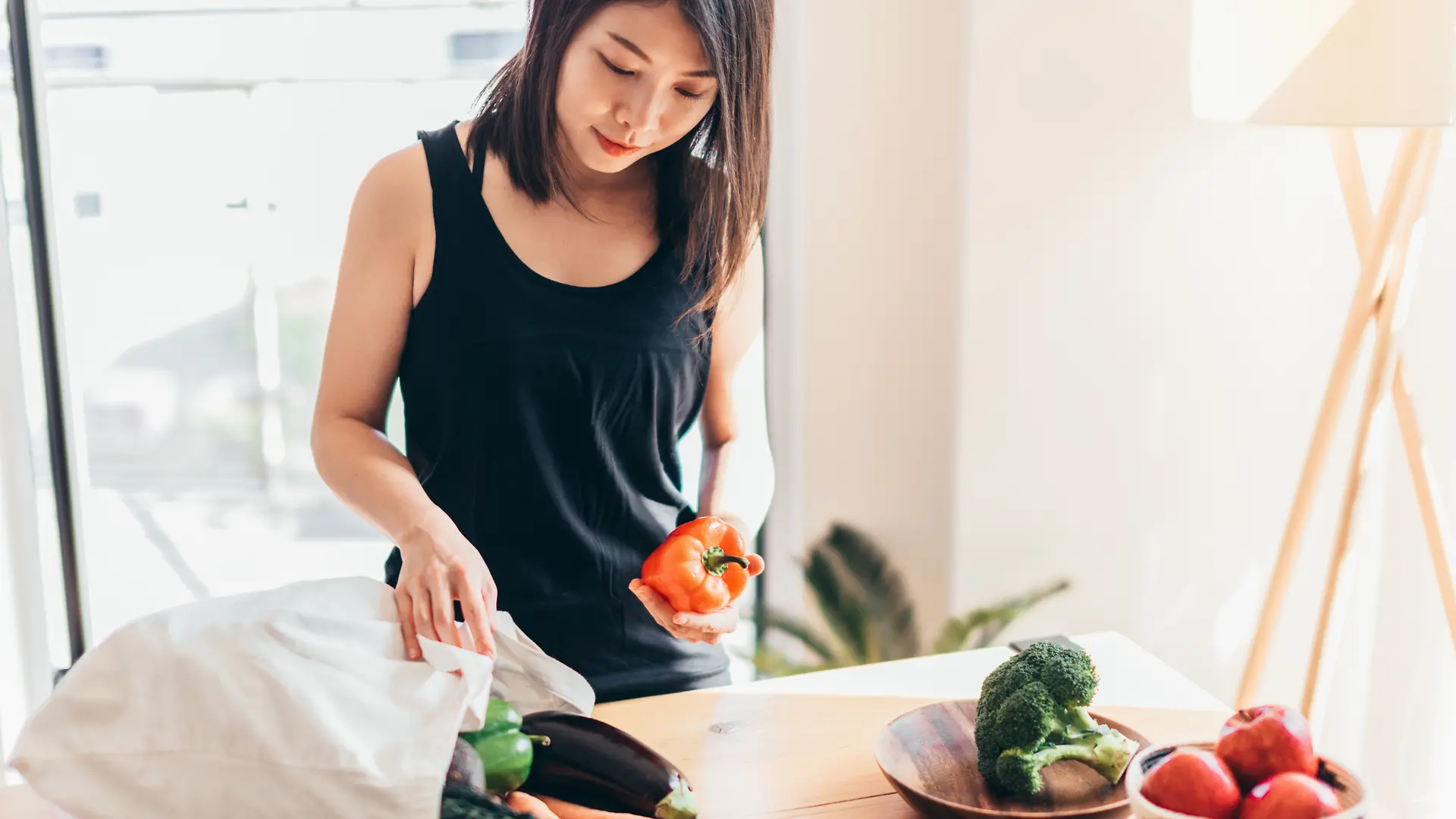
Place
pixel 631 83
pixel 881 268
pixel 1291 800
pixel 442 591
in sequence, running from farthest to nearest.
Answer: pixel 881 268 → pixel 631 83 → pixel 442 591 → pixel 1291 800

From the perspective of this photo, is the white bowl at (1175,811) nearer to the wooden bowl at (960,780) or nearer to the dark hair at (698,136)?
the wooden bowl at (960,780)

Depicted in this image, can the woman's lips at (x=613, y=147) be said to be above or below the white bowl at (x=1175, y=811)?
above

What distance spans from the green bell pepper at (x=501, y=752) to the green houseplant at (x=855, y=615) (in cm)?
181

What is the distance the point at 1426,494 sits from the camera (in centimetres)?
195

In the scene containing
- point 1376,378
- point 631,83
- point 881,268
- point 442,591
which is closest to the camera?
point 442,591

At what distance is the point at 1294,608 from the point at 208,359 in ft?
8.48

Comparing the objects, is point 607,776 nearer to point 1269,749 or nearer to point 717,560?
point 717,560

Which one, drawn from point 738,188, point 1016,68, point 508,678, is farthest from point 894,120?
point 508,678

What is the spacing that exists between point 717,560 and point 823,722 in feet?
0.68

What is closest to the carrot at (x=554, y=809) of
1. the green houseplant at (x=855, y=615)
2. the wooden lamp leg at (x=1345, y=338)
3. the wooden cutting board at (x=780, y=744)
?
the wooden cutting board at (x=780, y=744)

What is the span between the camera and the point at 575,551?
149cm

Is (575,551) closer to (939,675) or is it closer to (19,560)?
(939,675)

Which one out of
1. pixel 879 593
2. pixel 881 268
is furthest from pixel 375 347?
pixel 879 593

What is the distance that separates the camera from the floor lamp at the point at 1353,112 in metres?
1.59
